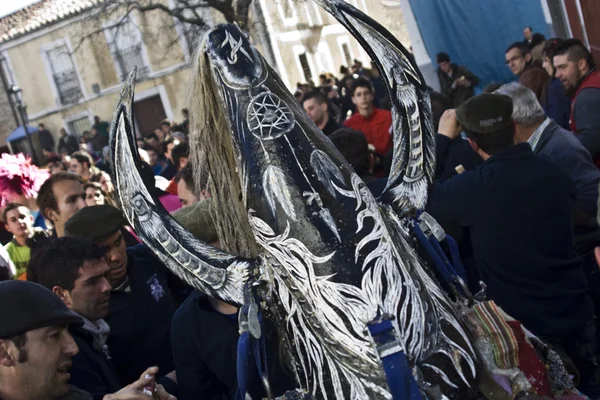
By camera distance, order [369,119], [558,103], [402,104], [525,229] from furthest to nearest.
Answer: [369,119] → [558,103] → [525,229] → [402,104]

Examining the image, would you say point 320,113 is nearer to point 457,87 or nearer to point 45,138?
point 457,87

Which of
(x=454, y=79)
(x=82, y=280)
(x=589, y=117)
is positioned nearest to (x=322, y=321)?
(x=82, y=280)

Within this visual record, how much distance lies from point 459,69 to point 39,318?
986 cm

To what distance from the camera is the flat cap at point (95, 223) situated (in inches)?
155

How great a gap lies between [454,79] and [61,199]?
7.34 m

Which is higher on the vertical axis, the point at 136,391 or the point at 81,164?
the point at 81,164

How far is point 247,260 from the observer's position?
2133 mm

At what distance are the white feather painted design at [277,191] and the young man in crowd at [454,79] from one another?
7.98m

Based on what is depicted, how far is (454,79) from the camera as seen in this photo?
11.2m

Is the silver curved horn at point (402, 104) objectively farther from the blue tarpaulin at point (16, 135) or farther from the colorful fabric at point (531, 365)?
the blue tarpaulin at point (16, 135)

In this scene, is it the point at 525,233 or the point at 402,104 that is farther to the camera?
the point at 525,233

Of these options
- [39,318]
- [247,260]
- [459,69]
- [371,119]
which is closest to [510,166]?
[247,260]

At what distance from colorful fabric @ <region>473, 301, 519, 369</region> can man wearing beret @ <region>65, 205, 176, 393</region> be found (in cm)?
145

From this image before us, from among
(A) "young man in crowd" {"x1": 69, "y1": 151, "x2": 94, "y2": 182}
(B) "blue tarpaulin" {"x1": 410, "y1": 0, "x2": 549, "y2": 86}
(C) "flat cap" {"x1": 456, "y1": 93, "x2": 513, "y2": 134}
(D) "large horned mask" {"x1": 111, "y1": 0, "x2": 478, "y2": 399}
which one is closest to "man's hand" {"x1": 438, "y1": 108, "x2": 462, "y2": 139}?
(C) "flat cap" {"x1": 456, "y1": 93, "x2": 513, "y2": 134}
